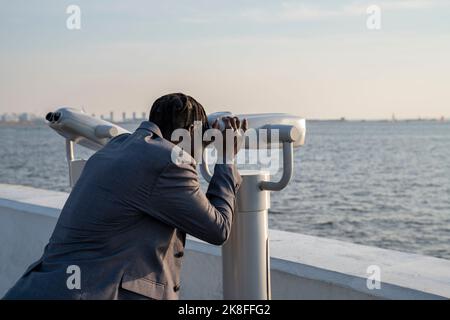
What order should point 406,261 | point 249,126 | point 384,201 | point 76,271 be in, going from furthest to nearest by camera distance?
point 384,201 → point 406,261 → point 249,126 → point 76,271

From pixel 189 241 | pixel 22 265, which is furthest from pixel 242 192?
pixel 22 265

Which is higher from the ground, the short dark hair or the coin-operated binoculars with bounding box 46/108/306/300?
the short dark hair

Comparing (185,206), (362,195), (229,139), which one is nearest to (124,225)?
(185,206)

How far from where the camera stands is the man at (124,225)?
1.59m

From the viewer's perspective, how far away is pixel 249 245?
1946 millimetres

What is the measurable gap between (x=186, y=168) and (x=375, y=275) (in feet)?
2.32

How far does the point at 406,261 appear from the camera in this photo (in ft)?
7.06

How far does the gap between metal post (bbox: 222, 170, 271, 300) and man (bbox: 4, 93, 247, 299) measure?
28 cm

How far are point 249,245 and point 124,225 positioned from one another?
460 millimetres

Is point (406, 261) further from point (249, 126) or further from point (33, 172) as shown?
point (33, 172)

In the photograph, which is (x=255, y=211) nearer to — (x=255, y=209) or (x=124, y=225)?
(x=255, y=209)

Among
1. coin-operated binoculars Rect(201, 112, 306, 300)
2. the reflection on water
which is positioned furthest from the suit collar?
the reflection on water

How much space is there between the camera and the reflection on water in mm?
18328

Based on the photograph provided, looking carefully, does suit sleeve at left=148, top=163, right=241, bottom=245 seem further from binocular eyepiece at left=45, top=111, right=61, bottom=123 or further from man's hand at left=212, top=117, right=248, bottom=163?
binocular eyepiece at left=45, top=111, right=61, bottom=123
